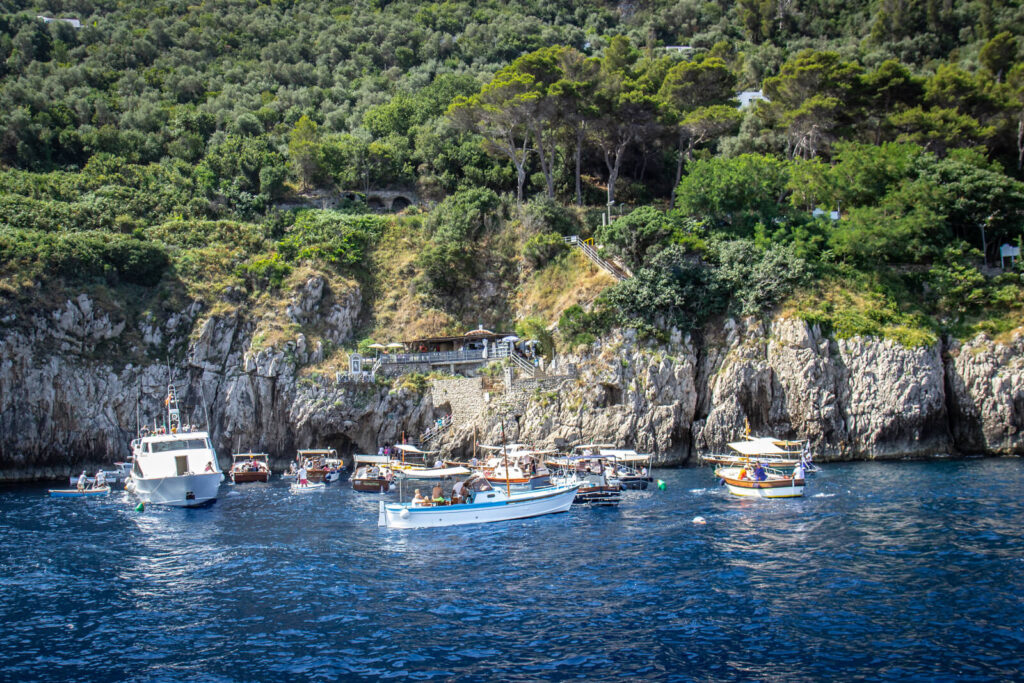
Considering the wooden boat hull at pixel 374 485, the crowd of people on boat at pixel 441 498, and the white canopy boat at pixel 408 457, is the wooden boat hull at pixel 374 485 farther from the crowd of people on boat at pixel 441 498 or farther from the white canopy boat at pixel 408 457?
the crowd of people on boat at pixel 441 498

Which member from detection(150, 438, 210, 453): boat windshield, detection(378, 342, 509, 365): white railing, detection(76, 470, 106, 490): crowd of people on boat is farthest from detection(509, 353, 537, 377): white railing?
detection(76, 470, 106, 490): crowd of people on boat

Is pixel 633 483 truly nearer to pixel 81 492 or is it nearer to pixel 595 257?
pixel 595 257

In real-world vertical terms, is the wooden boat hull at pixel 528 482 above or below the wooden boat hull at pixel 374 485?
above

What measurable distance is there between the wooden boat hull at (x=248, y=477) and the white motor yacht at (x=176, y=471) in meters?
5.39

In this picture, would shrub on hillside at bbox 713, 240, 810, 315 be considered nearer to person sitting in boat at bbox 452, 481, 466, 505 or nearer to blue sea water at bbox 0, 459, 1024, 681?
blue sea water at bbox 0, 459, 1024, 681

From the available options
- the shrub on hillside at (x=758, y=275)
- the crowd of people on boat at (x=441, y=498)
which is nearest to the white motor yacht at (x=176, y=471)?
the crowd of people on boat at (x=441, y=498)

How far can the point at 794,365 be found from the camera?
54438 mm

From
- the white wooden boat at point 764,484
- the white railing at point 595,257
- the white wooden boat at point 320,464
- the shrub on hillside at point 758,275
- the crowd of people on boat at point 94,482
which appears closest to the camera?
the white wooden boat at point 764,484

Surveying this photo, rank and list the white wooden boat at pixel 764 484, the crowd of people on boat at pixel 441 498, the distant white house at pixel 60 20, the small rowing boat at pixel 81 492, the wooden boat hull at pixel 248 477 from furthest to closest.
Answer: the distant white house at pixel 60 20
the wooden boat hull at pixel 248 477
the small rowing boat at pixel 81 492
the white wooden boat at pixel 764 484
the crowd of people on boat at pixel 441 498

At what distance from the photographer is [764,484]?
42469 millimetres

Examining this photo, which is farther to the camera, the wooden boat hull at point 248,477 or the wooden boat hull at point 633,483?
the wooden boat hull at point 248,477

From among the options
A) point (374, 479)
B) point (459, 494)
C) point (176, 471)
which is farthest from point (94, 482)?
point (459, 494)

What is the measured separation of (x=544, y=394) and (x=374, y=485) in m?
14.3

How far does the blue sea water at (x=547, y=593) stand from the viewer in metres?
20.2
